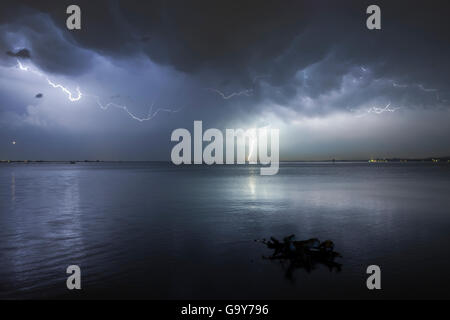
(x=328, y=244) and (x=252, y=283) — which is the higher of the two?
(x=328, y=244)

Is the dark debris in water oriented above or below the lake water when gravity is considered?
above

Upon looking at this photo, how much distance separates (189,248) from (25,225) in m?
13.8

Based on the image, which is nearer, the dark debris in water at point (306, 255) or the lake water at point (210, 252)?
the lake water at point (210, 252)

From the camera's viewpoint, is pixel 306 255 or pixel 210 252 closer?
pixel 306 255

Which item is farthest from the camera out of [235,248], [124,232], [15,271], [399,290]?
[124,232]

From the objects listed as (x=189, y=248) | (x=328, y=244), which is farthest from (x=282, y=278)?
(x=189, y=248)

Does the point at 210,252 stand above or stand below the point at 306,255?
below

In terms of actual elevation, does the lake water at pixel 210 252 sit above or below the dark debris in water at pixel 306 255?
below

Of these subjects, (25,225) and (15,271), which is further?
(25,225)

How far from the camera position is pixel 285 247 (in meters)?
14.3

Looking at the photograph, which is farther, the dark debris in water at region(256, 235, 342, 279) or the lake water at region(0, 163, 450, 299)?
the dark debris in water at region(256, 235, 342, 279)
